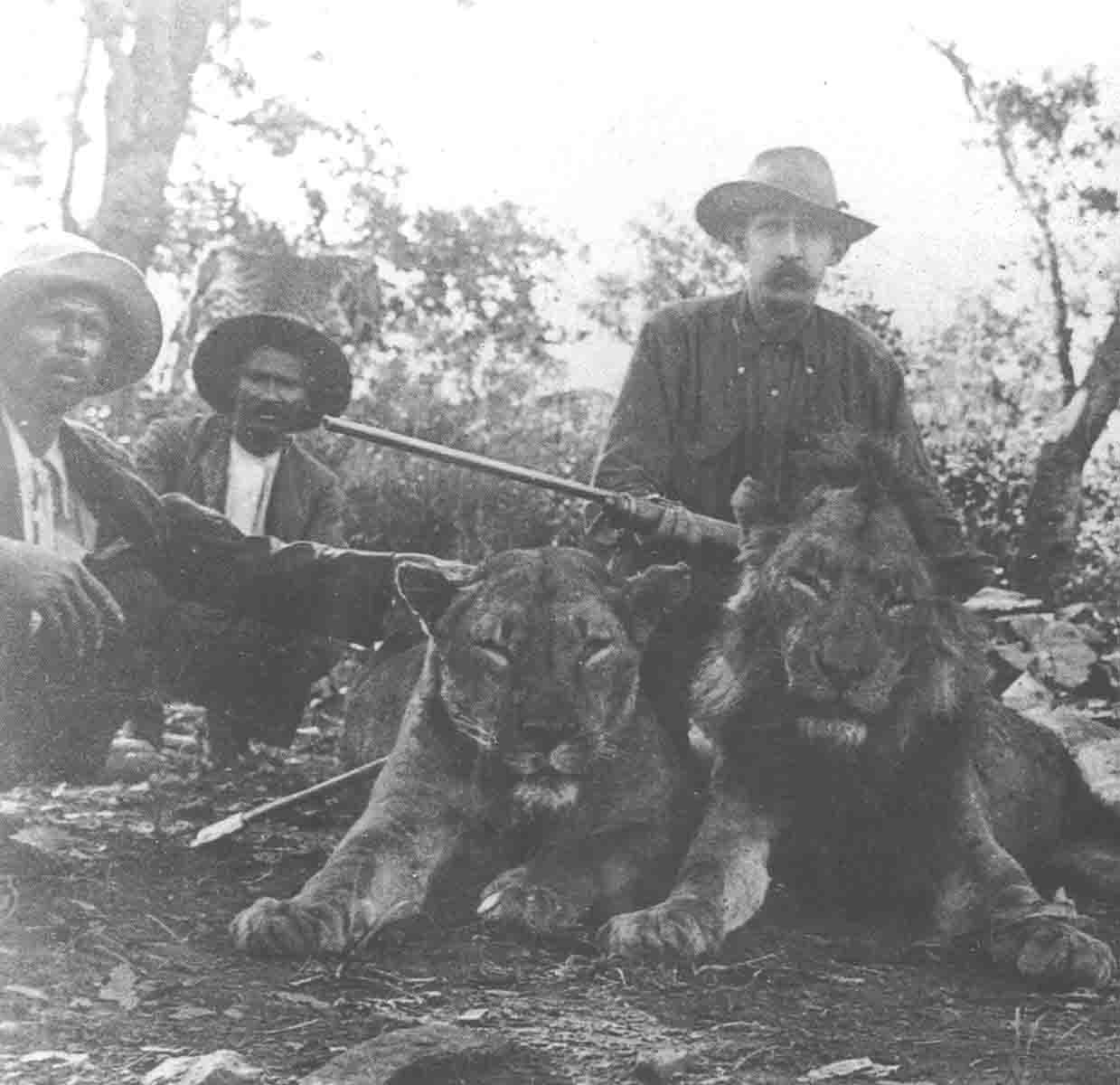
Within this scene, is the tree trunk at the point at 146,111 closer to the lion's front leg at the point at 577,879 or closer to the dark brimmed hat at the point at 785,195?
the dark brimmed hat at the point at 785,195

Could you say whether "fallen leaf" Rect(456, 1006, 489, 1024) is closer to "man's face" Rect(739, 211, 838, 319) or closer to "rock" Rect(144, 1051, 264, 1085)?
"rock" Rect(144, 1051, 264, 1085)

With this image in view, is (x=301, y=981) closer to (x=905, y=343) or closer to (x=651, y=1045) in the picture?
(x=651, y=1045)

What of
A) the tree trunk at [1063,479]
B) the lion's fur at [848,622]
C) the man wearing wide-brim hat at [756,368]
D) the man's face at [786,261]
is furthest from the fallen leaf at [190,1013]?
the tree trunk at [1063,479]

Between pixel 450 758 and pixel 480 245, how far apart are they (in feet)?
7.13

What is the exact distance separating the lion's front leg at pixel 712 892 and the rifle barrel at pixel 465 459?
1300 mm

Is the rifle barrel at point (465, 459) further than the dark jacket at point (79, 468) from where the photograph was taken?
Yes

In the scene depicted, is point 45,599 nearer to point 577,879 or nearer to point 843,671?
point 577,879

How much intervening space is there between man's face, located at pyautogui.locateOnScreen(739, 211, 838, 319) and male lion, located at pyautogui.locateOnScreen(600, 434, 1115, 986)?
1.28m

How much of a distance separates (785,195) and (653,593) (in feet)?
6.42

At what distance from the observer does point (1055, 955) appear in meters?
3.11

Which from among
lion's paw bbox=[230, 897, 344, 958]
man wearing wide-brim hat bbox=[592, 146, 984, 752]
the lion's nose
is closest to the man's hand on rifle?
man wearing wide-brim hat bbox=[592, 146, 984, 752]

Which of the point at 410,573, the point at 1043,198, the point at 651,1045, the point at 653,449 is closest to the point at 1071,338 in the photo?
the point at 1043,198

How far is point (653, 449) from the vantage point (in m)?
5.08

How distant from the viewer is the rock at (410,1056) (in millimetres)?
2289
